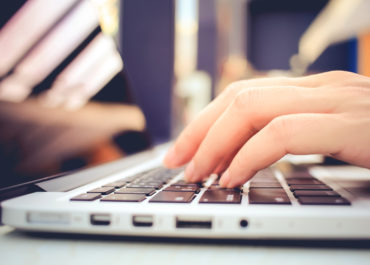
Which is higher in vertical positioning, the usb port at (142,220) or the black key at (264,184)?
the black key at (264,184)

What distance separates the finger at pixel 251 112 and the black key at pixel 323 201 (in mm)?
160

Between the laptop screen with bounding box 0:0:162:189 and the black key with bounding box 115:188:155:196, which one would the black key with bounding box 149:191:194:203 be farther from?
the laptop screen with bounding box 0:0:162:189

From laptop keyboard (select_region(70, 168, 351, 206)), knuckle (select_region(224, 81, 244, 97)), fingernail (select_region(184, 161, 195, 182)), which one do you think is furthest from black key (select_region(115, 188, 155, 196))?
knuckle (select_region(224, 81, 244, 97))

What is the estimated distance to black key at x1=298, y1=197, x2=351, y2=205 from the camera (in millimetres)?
354

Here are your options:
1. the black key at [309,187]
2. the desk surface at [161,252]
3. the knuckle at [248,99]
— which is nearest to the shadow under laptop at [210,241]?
the desk surface at [161,252]

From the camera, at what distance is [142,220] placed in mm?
342

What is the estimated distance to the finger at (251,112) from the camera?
490mm

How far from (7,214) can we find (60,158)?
10.1 inches

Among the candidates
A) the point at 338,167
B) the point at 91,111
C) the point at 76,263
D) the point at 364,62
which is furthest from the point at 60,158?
the point at 364,62

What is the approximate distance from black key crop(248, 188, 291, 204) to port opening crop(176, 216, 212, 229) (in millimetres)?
60

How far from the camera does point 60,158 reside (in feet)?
2.01

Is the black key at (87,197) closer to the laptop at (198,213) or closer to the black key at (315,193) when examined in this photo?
the laptop at (198,213)

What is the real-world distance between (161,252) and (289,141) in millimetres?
233

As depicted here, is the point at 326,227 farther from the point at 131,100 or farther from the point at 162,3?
the point at 162,3
